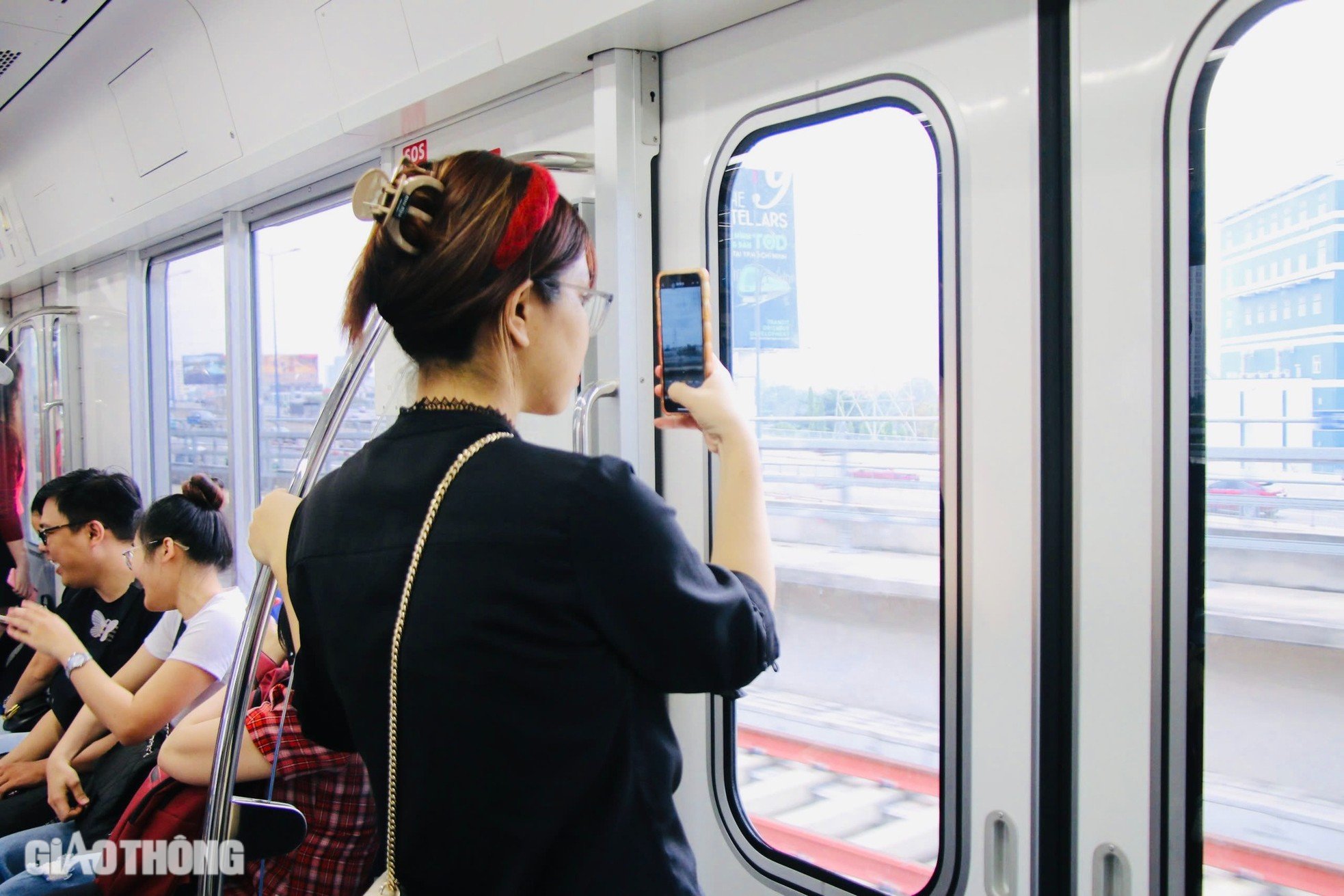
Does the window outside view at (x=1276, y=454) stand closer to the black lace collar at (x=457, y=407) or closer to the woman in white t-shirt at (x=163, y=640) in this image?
the black lace collar at (x=457, y=407)

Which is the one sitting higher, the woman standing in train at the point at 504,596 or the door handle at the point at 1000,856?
the woman standing in train at the point at 504,596

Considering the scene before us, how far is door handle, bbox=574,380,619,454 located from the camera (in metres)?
1.82

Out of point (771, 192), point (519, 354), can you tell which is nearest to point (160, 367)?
point (771, 192)

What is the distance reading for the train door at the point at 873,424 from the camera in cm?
141

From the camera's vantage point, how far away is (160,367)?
467 centimetres

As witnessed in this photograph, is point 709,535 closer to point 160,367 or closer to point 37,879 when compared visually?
point 37,879

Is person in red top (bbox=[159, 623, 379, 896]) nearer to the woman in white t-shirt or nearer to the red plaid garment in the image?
the red plaid garment

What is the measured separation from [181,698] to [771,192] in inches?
82.7

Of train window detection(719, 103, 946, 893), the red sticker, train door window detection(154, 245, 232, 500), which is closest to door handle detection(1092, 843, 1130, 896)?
train window detection(719, 103, 946, 893)

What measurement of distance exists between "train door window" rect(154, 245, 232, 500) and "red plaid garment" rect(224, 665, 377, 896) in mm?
2327

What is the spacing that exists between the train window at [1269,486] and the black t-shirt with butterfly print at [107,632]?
3179mm

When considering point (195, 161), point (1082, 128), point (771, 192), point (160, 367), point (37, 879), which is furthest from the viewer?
point (160, 367)

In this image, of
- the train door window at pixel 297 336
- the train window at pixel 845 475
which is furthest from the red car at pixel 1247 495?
the train door window at pixel 297 336
